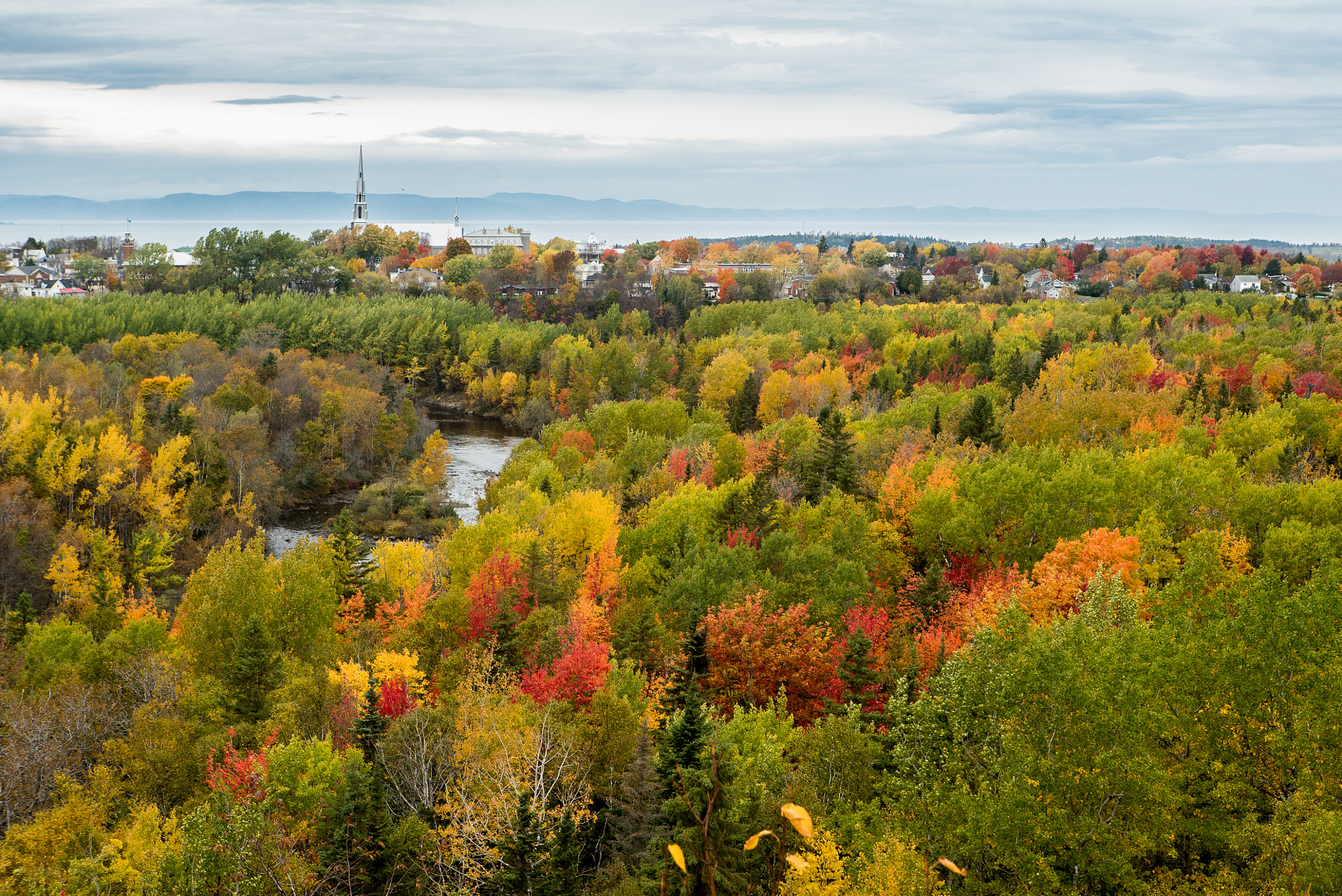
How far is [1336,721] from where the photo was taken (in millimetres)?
19172

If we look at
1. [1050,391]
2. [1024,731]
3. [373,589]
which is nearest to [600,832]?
[1024,731]

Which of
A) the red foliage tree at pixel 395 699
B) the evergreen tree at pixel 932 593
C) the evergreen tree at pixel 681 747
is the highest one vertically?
the evergreen tree at pixel 681 747

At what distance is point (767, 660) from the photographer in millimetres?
34219

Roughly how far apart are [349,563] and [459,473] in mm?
39960

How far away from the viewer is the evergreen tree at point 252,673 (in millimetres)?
32562

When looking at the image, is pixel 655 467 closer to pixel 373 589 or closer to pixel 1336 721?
pixel 373 589

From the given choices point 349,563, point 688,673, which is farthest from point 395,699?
point 349,563

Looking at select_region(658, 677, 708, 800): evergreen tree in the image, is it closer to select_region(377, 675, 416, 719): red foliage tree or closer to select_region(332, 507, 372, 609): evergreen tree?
select_region(377, 675, 416, 719): red foliage tree

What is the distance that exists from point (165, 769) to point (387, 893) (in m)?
10.3

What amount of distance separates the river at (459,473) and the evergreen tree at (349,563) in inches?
472

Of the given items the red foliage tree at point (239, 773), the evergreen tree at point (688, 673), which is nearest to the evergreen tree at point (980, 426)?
the evergreen tree at point (688, 673)

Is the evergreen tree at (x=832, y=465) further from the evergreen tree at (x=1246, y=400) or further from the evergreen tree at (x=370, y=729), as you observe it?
the evergreen tree at (x=1246, y=400)

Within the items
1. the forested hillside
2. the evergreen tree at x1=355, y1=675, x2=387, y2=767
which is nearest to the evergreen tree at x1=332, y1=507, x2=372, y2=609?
the forested hillside

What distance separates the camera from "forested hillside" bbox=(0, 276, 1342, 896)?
1966 centimetres
